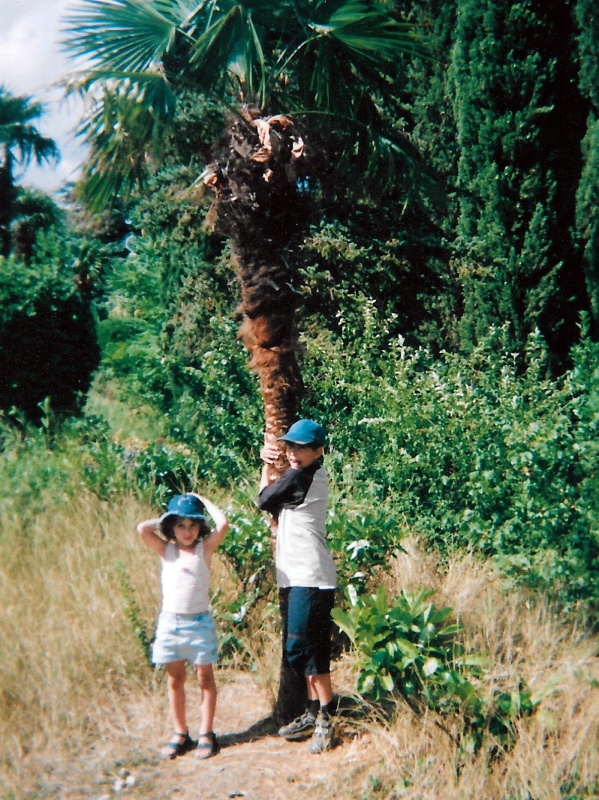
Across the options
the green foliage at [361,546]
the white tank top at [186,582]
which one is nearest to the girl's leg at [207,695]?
the white tank top at [186,582]

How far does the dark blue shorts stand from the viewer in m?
3.92

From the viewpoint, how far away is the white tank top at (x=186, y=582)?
3.91m

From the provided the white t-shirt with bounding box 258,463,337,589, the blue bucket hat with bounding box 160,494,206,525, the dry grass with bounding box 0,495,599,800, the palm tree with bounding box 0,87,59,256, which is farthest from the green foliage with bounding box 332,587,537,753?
the palm tree with bounding box 0,87,59,256

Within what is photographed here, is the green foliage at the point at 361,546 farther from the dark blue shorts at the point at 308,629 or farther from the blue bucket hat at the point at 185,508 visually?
the blue bucket hat at the point at 185,508

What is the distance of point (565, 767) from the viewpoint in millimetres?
3463

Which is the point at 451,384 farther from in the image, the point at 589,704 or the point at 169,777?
the point at 169,777

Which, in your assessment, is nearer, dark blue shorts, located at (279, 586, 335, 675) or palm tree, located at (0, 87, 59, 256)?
dark blue shorts, located at (279, 586, 335, 675)

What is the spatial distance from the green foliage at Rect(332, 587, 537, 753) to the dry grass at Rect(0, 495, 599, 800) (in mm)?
90

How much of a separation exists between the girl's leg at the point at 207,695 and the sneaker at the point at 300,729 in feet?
1.34

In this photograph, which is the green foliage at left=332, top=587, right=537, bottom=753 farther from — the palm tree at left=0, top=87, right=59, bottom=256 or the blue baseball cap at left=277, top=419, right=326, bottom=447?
the palm tree at left=0, top=87, right=59, bottom=256

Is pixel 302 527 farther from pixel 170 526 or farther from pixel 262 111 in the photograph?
pixel 262 111

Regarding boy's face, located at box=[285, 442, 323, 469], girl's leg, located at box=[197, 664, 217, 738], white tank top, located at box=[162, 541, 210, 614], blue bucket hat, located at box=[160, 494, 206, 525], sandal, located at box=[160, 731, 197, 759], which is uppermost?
boy's face, located at box=[285, 442, 323, 469]

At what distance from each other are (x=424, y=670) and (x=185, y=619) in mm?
1209

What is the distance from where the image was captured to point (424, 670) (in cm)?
374
